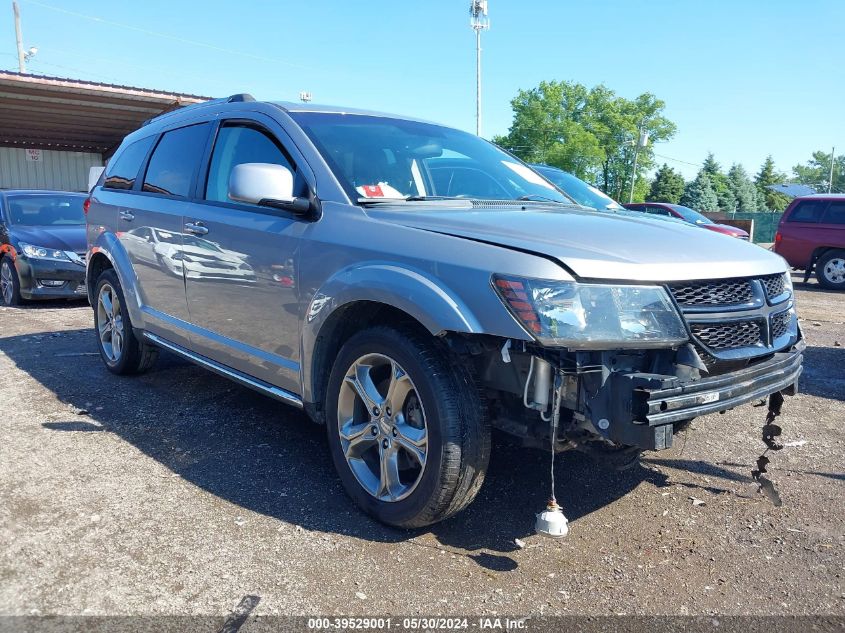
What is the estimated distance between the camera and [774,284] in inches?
115

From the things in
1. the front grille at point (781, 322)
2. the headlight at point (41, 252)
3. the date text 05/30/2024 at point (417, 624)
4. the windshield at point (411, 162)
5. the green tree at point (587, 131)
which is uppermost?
the green tree at point (587, 131)

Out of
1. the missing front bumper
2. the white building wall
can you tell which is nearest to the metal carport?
the white building wall

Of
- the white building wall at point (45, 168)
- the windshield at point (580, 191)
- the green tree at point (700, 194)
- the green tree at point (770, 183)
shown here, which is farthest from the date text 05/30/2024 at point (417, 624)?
the green tree at point (770, 183)

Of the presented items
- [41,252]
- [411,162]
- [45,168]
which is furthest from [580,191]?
[45,168]

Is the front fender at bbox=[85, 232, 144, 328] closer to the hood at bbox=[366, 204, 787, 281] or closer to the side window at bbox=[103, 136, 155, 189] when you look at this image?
the side window at bbox=[103, 136, 155, 189]

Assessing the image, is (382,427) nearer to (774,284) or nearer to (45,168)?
(774,284)

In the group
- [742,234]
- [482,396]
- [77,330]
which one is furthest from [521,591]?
[742,234]

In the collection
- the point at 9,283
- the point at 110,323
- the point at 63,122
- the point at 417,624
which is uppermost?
the point at 63,122

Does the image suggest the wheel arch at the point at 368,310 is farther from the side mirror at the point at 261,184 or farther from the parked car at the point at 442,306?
the side mirror at the point at 261,184

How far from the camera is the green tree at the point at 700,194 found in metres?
51.0

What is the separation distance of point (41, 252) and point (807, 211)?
44.6ft

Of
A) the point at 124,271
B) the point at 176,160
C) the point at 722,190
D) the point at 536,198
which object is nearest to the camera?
the point at 536,198

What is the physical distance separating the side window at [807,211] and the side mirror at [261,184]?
13.4m

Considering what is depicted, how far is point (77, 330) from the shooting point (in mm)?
7391
